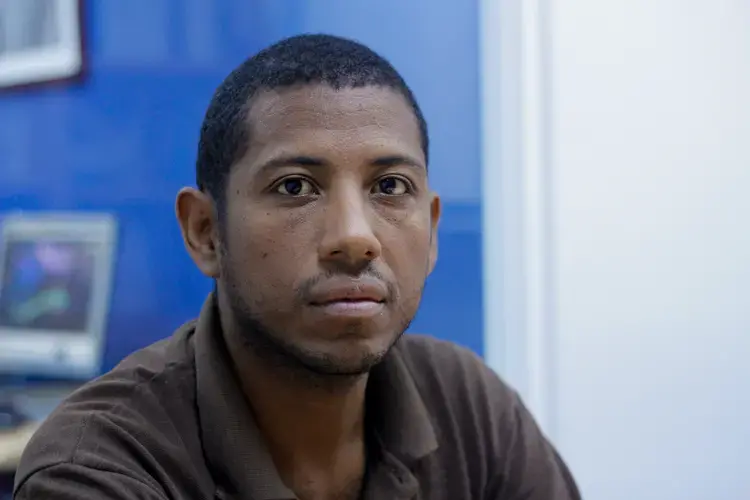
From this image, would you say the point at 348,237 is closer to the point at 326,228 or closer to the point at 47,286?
the point at 326,228

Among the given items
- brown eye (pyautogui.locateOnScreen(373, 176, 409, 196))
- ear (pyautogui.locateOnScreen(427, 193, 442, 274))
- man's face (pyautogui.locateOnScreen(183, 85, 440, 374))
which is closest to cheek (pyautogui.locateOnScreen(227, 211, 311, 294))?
man's face (pyautogui.locateOnScreen(183, 85, 440, 374))

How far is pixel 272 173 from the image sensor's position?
768 mm

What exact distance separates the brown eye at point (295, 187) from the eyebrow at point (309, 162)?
0.02 m

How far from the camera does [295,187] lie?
2.53 ft

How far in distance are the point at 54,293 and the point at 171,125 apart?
41 centimetres

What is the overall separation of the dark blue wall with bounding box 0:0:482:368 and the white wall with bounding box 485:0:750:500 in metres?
0.08

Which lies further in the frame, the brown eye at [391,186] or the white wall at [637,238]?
the white wall at [637,238]

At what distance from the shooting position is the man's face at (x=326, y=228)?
732 mm

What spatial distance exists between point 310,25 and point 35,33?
0.55 m

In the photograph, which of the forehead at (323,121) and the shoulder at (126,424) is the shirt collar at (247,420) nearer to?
the shoulder at (126,424)

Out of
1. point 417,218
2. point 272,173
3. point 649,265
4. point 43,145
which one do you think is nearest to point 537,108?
Answer: point 649,265

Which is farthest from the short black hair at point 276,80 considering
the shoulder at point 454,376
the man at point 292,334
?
the shoulder at point 454,376

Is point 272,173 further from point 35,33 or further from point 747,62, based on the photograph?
point 747,62

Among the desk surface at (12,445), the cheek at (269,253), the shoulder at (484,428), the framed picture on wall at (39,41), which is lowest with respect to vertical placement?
the desk surface at (12,445)
